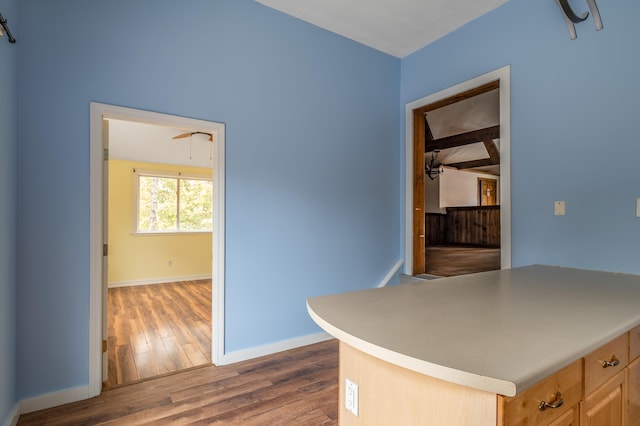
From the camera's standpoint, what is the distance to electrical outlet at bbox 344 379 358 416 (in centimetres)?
105

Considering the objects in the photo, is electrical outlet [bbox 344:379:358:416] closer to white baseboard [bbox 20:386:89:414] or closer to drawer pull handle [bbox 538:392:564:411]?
drawer pull handle [bbox 538:392:564:411]

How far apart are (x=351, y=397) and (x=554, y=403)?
58cm

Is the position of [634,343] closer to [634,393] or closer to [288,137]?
[634,393]

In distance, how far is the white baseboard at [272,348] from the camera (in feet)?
8.70

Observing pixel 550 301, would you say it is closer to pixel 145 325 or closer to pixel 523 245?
pixel 523 245

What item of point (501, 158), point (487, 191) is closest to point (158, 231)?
point (501, 158)

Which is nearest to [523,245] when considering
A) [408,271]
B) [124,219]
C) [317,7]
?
[408,271]

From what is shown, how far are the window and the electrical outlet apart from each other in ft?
18.7

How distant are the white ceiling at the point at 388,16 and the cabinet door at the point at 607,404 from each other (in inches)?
113

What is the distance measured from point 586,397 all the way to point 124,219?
21.9 feet

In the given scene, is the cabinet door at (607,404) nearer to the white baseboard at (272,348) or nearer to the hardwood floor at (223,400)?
the hardwood floor at (223,400)

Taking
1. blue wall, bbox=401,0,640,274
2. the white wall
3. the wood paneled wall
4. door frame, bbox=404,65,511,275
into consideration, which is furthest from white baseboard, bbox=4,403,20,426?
the white wall

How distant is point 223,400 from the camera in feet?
6.92

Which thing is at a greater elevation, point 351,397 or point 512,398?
point 512,398
